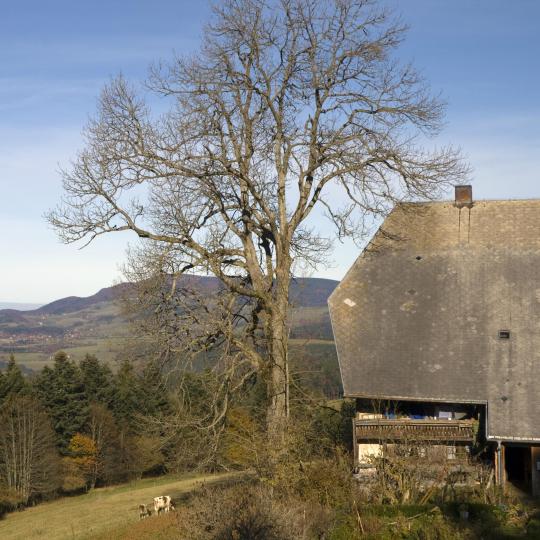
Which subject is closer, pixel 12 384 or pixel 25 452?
pixel 25 452

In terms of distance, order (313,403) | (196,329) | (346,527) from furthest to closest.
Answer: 1. (313,403)
2. (196,329)
3. (346,527)

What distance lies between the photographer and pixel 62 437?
5478 centimetres

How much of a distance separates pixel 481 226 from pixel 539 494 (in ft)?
27.7

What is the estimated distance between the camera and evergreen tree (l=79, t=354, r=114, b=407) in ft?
193

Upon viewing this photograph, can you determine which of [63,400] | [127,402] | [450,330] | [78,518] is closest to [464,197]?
[450,330]

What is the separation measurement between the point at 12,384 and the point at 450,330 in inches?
1675

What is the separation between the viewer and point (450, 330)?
793 inches

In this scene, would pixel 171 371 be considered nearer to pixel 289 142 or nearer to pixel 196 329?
pixel 196 329

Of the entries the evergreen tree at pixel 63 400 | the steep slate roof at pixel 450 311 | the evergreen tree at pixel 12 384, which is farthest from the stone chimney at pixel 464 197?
the evergreen tree at pixel 63 400

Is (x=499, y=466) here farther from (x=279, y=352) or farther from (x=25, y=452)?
(x=25, y=452)

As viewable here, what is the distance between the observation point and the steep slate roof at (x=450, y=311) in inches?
742

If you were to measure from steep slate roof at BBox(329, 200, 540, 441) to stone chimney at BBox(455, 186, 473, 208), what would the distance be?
0.19 metres

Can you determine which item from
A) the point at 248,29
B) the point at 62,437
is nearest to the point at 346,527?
the point at 248,29

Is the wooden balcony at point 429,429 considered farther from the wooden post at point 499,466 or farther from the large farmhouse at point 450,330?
the wooden post at point 499,466
